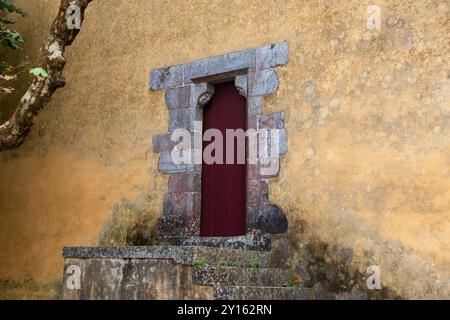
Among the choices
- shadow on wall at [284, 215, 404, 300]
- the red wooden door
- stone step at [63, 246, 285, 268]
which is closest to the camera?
stone step at [63, 246, 285, 268]

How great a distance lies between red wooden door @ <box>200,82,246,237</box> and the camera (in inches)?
260

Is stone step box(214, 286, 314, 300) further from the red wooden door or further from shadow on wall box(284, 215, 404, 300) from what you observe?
the red wooden door

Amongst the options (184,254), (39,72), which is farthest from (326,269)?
(39,72)

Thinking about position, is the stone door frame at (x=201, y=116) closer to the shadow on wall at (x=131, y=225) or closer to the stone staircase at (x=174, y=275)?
the shadow on wall at (x=131, y=225)

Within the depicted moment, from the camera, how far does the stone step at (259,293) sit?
184 inches

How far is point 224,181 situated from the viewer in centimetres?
672

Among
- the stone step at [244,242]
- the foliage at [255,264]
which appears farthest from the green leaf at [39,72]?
the foliage at [255,264]

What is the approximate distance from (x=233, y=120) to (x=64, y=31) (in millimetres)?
1854

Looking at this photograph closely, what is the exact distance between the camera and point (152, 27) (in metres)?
7.32

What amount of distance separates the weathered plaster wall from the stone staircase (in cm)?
70

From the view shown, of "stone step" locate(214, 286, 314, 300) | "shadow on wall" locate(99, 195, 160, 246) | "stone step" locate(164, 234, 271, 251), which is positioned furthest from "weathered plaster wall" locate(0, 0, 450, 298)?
"stone step" locate(214, 286, 314, 300)

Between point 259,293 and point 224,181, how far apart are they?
1980mm

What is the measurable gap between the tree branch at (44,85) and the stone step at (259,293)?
272 cm

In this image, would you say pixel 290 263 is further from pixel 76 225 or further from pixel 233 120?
pixel 76 225
